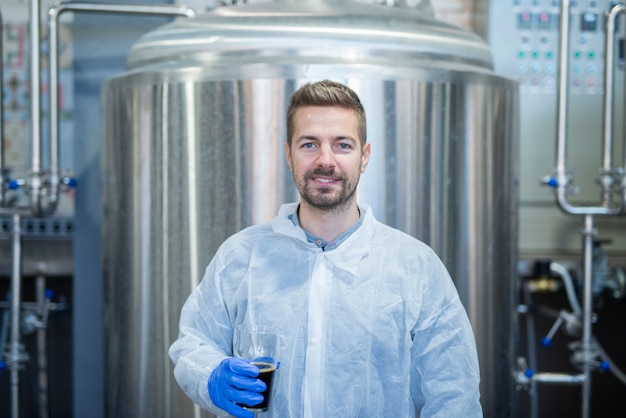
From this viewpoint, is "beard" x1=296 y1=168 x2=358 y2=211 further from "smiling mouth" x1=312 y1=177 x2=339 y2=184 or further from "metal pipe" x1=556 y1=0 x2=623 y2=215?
"metal pipe" x1=556 y1=0 x2=623 y2=215

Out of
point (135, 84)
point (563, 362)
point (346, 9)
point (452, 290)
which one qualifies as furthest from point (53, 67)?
point (563, 362)

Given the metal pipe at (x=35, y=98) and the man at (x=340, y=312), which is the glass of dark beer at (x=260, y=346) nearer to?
the man at (x=340, y=312)

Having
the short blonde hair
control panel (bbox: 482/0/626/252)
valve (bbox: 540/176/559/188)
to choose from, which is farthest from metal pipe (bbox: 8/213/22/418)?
control panel (bbox: 482/0/626/252)

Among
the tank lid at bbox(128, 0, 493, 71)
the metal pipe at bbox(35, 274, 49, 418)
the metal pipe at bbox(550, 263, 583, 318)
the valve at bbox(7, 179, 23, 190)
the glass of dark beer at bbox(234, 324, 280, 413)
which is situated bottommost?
the metal pipe at bbox(35, 274, 49, 418)

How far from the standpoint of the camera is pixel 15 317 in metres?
2.51

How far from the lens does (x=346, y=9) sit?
187 centimetres

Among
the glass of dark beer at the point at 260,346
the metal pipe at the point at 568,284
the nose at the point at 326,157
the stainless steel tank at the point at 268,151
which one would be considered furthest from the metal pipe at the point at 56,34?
the metal pipe at the point at 568,284

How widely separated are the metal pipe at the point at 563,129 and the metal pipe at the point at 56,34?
1.12 metres

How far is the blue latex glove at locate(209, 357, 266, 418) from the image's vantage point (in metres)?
1.24

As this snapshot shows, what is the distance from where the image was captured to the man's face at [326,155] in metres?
1.36

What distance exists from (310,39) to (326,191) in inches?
20.5

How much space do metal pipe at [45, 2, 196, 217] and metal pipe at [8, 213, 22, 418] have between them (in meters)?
0.17

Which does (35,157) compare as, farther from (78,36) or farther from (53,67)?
(78,36)

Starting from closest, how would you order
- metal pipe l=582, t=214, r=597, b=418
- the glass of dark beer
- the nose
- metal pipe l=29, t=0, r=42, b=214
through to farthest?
the glass of dark beer < the nose < metal pipe l=29, t=0, r=42, b=214 < metal pipe l=582, t=214, r=597, b=418
